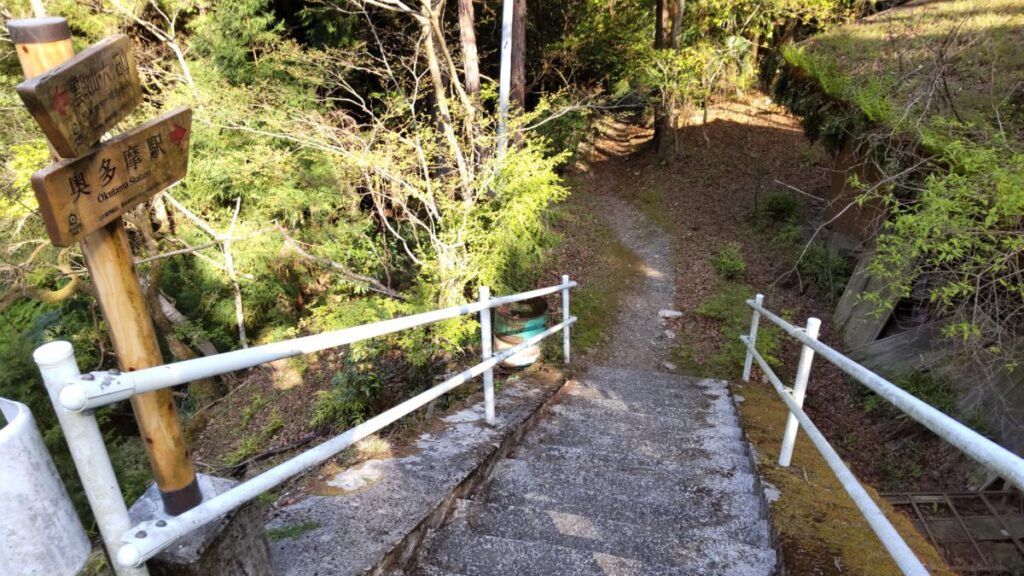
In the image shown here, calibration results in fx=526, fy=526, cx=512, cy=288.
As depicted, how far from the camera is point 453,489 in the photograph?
2.52 metres

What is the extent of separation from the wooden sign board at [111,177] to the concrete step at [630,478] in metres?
2.36

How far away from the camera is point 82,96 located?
1.14m

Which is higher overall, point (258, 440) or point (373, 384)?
point (373, 384)

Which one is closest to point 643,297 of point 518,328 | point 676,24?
point 518,328

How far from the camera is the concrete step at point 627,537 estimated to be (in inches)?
88.4

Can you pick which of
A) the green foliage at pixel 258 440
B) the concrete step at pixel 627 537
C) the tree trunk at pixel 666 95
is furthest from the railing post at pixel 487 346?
the tree trunk at pixel 666 95

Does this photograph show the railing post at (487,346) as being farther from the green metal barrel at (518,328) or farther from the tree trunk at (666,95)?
the tree trunk at (666,95)

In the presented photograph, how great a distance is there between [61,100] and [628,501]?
2845 mm

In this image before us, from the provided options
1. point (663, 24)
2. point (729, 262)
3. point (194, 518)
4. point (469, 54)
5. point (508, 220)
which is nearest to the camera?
point (194, 518)

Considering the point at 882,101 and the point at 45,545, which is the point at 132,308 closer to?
the point at 45,545

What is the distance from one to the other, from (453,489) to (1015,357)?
4.72 meters

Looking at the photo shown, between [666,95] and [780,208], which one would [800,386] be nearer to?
[780,208]

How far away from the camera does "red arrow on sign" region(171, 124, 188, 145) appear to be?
138 centimetres

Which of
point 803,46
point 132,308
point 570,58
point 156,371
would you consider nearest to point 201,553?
point 156,371
